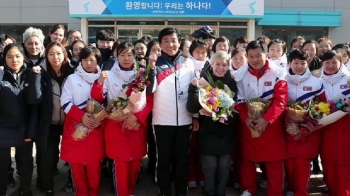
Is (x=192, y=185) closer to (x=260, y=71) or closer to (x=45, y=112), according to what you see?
(x=260, y=71)

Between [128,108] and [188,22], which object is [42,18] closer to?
[188,22]

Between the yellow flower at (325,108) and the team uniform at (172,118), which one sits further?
the team uniform at (172,118)

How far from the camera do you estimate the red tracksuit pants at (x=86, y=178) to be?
14.0 ft

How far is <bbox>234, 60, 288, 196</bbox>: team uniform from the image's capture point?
4.21m

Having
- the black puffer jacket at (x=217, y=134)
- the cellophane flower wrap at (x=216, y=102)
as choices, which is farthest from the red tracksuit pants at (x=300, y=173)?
the cellophane flower wrap at (x=216, y=102)

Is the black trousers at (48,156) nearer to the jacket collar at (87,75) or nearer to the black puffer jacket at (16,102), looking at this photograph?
the black puffer jacket at (16,102)

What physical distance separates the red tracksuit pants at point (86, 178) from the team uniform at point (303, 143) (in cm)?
233

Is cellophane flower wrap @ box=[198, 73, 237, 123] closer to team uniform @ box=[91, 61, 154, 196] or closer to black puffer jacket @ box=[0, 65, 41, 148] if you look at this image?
team uniform @ box=[91, 61, 154, 196]

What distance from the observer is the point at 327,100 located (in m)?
4.27

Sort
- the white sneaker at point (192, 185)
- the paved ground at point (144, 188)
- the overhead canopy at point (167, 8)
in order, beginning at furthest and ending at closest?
1. the overhead canopy at point (167, 8)
2. the white sneaker at point (192, 185)
3. the paved ground at point (144, 188)

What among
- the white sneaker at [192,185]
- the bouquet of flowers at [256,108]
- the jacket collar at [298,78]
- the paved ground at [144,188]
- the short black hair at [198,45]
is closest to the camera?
the bouquet of flowers at [256,108]

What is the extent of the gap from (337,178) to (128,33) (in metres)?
13.0

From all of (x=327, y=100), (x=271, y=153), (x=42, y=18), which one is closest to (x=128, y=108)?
(x=271, y=153)

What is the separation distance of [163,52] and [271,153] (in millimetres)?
1740
